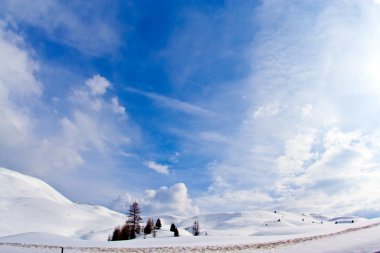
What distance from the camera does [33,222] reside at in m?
191

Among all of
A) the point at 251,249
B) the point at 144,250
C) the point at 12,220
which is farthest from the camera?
the point at 12,220

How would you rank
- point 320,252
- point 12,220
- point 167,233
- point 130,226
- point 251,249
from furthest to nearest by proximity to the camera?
point 12,220 → point 167,233 → point 130,226 → point 251,249 → point 320,252

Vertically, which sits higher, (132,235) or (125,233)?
(125,233)

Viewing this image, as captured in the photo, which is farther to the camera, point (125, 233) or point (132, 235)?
point (132, 235)

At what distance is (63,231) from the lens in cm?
19438

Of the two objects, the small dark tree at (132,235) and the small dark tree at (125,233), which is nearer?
the small dark tree at (125,233)

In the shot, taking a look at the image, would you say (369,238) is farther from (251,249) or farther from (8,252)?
(8,252)

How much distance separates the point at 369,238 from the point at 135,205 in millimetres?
69306

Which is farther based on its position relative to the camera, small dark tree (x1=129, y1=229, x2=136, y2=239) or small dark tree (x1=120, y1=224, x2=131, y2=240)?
small dark tree (x1=129, y1=229, x2=136, y2=239)

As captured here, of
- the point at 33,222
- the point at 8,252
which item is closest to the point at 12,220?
the point at 33,222

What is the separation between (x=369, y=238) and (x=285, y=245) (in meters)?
7.24

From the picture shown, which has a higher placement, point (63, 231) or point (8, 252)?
point (63, 231)

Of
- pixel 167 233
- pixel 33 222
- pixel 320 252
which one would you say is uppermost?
pixel 33 222

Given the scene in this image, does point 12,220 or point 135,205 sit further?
point 12,220
